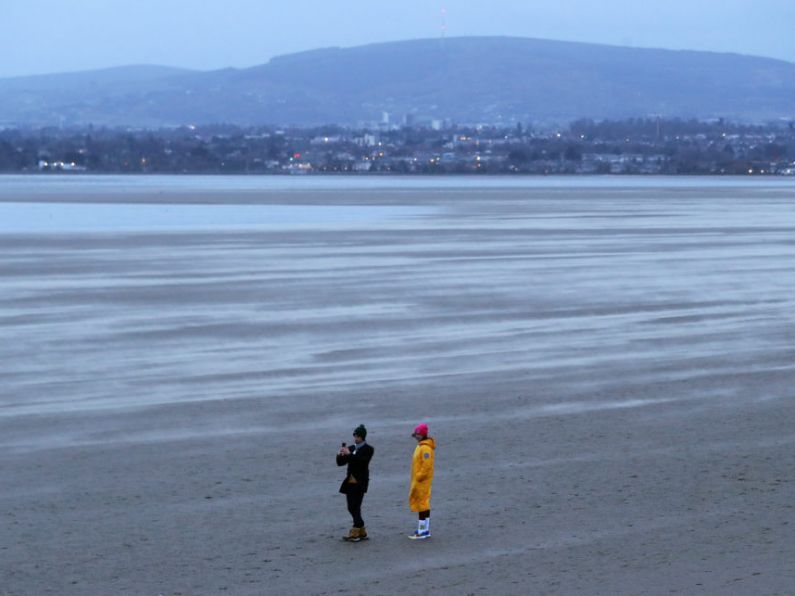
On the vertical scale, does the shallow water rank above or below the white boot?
below

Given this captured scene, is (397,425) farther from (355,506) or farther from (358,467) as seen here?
(358,467)

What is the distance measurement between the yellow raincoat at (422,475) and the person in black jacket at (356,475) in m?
0.40

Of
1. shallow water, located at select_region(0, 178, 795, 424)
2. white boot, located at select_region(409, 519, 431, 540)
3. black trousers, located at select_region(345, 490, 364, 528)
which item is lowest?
shallow water, located at select_region(0, 178, 795, 424)

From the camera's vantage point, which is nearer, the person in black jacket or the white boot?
the person in black jacket

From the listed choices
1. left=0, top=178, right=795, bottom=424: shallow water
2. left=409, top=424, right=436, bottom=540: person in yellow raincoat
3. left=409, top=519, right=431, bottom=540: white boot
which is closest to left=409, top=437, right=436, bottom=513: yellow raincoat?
left=409, top=424, right=436, bottom=540: person in yellow raincoat

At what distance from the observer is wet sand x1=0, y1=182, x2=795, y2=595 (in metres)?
12.1

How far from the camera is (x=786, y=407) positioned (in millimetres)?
19250

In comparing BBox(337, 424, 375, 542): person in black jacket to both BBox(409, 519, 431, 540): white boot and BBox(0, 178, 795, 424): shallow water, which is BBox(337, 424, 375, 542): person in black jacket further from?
BBox(0, 178, 795, 424): shallow water

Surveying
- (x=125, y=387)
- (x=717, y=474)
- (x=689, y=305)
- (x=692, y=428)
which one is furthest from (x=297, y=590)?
(x=689, y=305)

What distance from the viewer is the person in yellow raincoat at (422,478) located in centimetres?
1229

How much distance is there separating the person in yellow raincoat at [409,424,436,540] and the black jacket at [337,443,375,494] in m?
0.40

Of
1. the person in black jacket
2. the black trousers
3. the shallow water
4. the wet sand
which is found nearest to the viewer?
the wet sand

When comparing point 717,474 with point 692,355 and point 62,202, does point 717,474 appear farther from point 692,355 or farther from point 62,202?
point 62,202

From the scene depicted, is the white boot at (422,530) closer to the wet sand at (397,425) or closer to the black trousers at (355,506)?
the wet sand at (397,425)
